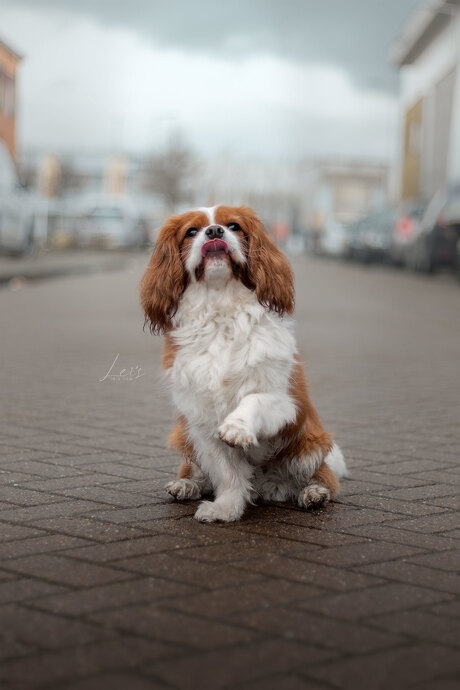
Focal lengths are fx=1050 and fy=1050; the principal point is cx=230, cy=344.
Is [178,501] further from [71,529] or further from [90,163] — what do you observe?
[90,163]

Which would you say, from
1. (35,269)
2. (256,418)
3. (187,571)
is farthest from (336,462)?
(35,269)

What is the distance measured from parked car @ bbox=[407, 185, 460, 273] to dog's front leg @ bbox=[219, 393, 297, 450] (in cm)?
1848

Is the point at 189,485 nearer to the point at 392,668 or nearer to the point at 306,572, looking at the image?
the point at 306,572

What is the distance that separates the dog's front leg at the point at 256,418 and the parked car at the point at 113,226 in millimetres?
36143

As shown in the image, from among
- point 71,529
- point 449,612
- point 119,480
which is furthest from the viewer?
point 119,480

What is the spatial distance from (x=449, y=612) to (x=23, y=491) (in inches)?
81.2

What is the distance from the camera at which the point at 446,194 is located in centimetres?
2327

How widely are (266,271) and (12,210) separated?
59.4ft

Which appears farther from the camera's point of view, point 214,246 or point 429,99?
point 429,99

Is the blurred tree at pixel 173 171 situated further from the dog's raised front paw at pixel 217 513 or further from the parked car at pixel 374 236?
the dog's raised front paw at pixel 217 513

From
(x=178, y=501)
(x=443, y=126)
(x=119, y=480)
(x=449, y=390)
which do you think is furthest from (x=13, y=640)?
(x=443, y=126)

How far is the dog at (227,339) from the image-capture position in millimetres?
3816

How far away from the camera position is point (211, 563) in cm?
343

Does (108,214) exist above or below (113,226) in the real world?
above
